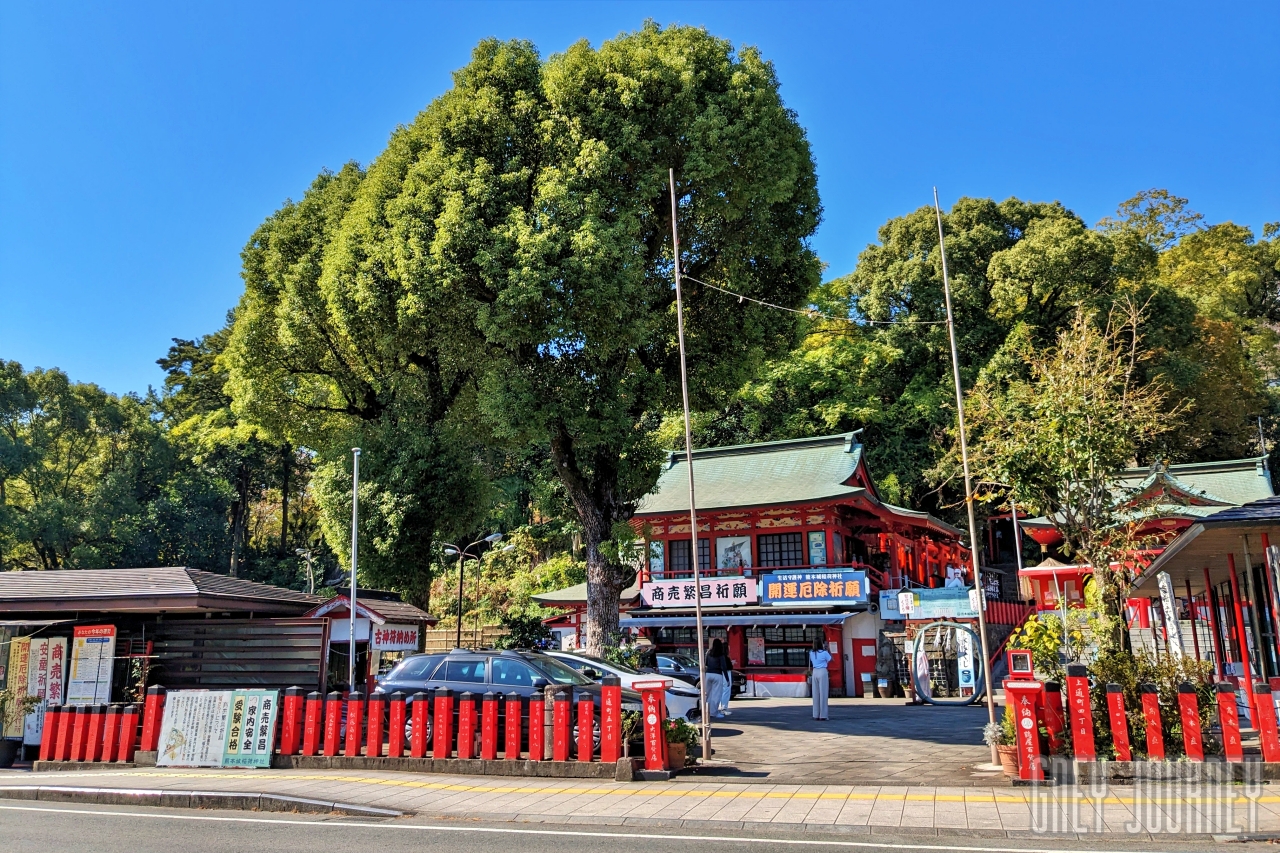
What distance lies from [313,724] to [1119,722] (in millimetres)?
11063

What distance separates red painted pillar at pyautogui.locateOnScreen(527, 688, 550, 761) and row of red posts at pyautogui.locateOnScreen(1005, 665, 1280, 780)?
19.6ft

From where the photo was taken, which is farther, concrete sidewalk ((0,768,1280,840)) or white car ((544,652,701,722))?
white car ((544,652,701,722))

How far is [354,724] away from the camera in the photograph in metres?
13.0

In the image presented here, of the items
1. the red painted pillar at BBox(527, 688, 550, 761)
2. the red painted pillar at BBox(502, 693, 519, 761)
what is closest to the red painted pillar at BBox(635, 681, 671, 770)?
the red painted pillar at BBox(527, 688, 550, 761)

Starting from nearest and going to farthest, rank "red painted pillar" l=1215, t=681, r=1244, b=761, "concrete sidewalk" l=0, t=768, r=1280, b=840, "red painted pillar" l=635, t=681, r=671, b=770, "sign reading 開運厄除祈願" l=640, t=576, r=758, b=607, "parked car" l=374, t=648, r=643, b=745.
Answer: "concrete sidewalk" l=0, t=768, r=1280, b=840 < "red painted pillar" l=1215, t=681, r=1244, b=761 < "red painted pillar" l=635, t=681, r=671, b=770 < "parked car" l=374, t=648, r=643, b=745 < "sign reading 開運厄除祈願" l=640, t=576, r=758, b=607

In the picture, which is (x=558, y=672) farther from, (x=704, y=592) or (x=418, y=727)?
(x=704, y=592)

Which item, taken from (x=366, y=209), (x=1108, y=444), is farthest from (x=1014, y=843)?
(x=366, y=209)

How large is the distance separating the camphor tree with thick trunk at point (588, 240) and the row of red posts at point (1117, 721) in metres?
9.46

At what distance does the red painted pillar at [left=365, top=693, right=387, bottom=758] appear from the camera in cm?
1281

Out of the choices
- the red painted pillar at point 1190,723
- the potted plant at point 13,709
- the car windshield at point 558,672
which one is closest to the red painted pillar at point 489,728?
the car windshield at point 558,672

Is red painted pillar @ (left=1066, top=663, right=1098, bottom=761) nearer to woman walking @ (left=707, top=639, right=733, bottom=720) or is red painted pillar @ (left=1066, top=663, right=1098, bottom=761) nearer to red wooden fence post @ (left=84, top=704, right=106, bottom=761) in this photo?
woman walking @ (left=707, top=639, right=733, bottom=720)

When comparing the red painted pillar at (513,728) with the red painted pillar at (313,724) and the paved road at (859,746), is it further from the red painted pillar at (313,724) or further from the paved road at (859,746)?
the red painted pillar at (313,724)

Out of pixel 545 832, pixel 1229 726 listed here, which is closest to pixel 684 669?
pixel 1229 726

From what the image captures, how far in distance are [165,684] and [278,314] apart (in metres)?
9.91
